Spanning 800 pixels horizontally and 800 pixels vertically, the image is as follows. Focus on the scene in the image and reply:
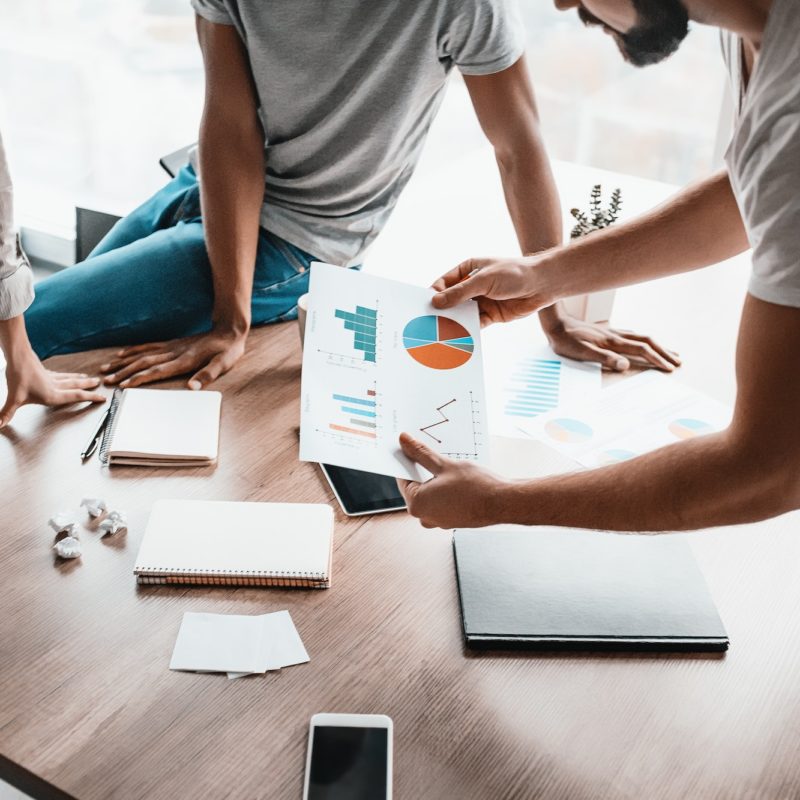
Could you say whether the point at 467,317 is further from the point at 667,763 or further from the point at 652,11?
the point at 667,763

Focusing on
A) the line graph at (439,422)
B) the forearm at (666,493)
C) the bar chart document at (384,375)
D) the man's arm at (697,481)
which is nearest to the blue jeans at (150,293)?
the bar chart document at (384,375)

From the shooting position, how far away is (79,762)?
86cm

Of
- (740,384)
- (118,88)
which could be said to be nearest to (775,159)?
(740,384)

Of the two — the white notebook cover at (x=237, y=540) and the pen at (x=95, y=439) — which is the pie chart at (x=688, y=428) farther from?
the pen at (x=95, y=439)

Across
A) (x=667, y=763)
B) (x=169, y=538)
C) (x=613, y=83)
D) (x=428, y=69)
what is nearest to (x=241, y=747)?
(x=169, y=538)

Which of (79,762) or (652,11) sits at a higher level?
(652,11)

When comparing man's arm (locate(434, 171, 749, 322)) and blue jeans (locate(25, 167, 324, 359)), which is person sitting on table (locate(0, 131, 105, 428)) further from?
man's arm (locate(434, 171, 749, 322))

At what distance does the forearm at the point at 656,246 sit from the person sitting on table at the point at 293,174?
7.1 inches

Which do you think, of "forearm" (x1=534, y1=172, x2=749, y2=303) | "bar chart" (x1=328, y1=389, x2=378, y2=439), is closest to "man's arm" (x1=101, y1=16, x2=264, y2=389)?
"bar chart" (x1=328, y1=389, x2=378, y2=439)

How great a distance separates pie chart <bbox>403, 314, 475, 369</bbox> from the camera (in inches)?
49.2

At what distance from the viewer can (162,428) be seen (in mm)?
1308

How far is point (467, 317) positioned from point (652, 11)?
0.51 meters

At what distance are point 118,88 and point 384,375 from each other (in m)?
2.50

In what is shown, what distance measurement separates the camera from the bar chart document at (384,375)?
111 centimetres
